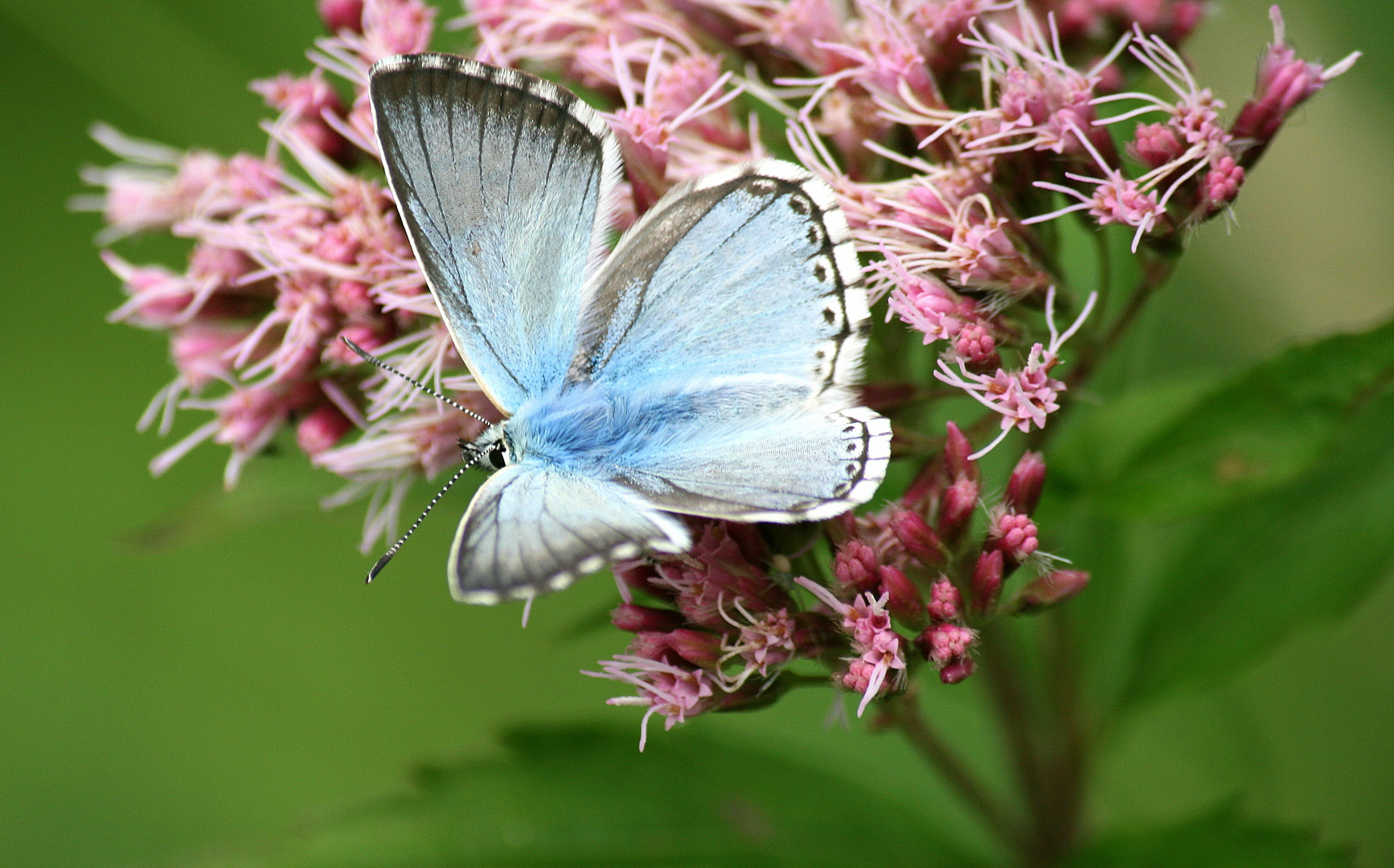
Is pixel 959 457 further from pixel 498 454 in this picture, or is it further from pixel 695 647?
pixel 498 454

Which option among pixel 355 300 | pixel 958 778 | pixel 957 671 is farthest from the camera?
pixel 958 778

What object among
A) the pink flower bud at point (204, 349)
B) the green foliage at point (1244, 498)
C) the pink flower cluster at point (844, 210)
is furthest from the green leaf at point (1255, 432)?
the pink flower bud at point (204, 349)

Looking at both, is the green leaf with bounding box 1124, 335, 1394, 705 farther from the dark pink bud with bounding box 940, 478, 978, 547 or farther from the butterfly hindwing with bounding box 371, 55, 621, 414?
the butterfly hindwing with bounding box 371, 55, 621, 414

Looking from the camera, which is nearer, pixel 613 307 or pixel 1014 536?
pixel 1014 536

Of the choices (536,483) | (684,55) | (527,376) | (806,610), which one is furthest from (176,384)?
(806,610)

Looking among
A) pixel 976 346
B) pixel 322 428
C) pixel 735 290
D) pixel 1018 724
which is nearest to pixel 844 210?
pixel 735 290

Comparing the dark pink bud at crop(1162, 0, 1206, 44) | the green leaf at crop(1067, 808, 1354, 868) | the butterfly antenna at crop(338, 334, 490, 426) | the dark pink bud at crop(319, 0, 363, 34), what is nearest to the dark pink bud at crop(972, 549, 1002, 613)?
the green leaf at crop(1067, 808, 1354, 868)

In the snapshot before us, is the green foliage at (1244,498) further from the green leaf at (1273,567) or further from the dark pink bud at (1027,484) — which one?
the dark pink bud at (1027,484)
